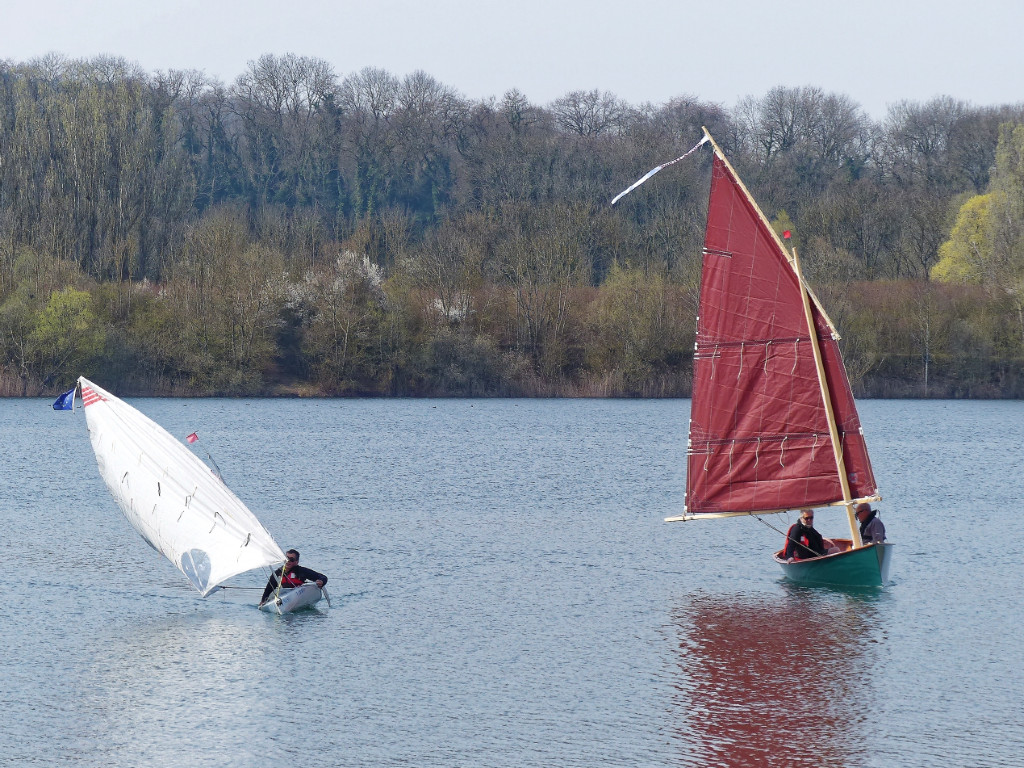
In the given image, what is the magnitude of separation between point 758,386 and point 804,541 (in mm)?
3356

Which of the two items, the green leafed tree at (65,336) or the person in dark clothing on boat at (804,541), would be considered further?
the green leafed tree at (65,336)

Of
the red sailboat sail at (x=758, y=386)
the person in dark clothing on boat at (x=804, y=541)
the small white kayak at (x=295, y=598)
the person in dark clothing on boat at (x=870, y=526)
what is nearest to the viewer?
the small white kayak at (x=295, y=598)

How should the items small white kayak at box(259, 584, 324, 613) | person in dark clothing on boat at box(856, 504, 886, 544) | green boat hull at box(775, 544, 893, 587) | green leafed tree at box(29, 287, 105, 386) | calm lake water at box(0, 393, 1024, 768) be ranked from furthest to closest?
green leafed tree at box(29, 287, 105, 386), person in dark clothing on boat at box(856, 504, 886, 544), green boat hull at box(775, 544, 893, 587), small white kayak at box(259, 584, 324, 613), calm lake water at box(0, 393, 1024, 768)

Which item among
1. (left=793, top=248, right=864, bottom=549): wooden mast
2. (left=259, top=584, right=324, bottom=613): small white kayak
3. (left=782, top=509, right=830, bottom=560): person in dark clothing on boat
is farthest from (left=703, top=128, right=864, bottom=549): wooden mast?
(left=259, top=584, right=324, bottom=613): small white kayak

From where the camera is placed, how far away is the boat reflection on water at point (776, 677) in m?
16.2

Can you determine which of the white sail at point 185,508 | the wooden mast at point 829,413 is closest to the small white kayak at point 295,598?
the white sail at point 185,508

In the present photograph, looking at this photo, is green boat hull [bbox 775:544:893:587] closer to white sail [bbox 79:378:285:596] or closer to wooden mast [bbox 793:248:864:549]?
wooden mast [bbox 793:248:864:549]

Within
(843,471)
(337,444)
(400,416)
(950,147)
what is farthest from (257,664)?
(950,147)

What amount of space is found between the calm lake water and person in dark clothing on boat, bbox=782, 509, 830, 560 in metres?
0.75

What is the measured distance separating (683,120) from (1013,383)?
48750mm

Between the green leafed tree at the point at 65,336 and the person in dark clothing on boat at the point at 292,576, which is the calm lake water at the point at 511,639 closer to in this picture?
the person in dark clothing on boat at the point at 292,576

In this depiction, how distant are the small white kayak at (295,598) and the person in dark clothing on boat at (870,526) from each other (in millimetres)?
10737

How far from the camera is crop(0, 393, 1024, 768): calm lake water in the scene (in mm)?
16453

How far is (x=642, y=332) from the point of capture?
3022 inches
